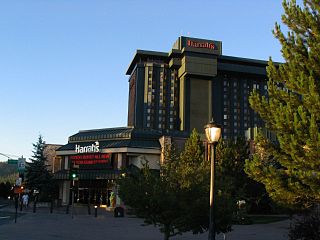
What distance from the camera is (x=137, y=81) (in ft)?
500

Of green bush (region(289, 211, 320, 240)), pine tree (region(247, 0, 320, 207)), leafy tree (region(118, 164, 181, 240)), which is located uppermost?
pine tree (region(247, 0, 320, 207))

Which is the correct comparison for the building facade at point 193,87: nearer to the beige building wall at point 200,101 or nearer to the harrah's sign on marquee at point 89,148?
the beige building wall at point 200,101

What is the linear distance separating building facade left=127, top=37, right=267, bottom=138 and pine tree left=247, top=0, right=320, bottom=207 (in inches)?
4925

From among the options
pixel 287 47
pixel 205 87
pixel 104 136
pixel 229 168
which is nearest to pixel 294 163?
pixel 287 47

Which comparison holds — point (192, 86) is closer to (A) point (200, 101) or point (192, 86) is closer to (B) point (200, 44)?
(A) point (200, 101)

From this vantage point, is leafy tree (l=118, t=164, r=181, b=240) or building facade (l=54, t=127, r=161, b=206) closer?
leafy tree (l=118, t=164, r=181, b=240)

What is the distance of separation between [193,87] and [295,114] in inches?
5219

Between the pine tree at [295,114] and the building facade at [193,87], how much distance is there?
125103 mm

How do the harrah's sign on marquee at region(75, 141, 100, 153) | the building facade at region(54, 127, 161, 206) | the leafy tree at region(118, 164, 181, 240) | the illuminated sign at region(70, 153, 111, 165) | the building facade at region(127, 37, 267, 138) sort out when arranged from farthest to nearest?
the building facade at region(127, 37, 267, 138)
the harrah's sign on marquee at region(75, 141, 100, 153)
the illuminated sign at region(70, 153, 111, 165)
the building facade at region(54, 127, 161, 206)
the leafy tree at region(118, 164, 181, 240)

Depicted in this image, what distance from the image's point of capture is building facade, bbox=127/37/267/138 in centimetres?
14375

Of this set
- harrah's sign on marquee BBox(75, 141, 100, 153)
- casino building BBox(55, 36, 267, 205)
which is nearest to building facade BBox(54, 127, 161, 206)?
harrah's sign on marquee BBox(75, 141, 100, 153)

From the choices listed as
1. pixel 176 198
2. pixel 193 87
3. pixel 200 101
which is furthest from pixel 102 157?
pixel 193 87

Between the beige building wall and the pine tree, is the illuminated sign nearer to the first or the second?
the pine tree

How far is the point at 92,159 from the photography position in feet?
197
